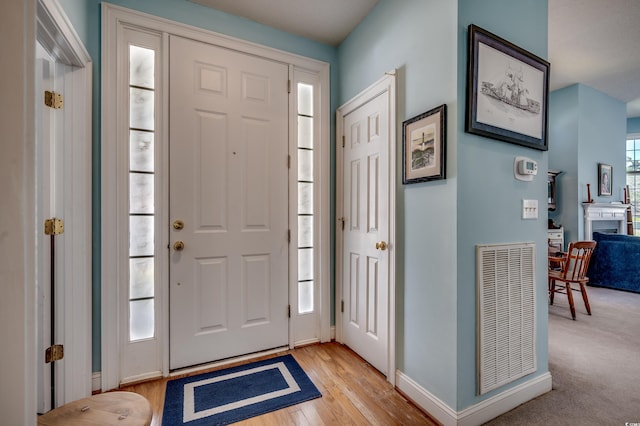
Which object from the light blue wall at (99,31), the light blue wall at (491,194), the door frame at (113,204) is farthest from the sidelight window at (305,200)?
the light blue wall at (491,194)

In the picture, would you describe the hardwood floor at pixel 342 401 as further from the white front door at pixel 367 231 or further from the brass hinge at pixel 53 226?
the brass hinge at pixel 53 226

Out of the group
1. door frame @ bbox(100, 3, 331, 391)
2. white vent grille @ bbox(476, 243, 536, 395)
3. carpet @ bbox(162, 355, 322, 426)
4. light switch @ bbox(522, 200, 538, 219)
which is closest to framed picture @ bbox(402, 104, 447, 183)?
white vent grille @ bbox(476, 243, 536, 395)

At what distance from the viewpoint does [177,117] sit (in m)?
2.05

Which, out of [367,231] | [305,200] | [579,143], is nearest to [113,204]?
[305,200]

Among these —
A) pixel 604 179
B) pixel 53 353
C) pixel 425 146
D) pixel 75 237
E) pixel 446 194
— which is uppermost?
pixel 604 179

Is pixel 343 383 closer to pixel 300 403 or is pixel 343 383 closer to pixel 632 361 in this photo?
pixel 300 403

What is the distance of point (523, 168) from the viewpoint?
1.71m

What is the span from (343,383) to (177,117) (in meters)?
2.23

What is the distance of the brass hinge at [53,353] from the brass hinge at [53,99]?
Answer: 4.58ft

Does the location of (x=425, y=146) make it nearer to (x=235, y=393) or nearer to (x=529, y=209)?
(x=529, y=209)

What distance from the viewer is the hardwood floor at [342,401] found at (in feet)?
5.23

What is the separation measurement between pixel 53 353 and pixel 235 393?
1.08 m

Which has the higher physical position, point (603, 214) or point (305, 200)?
point (305, 200)

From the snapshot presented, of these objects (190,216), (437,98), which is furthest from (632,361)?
(190,216)
